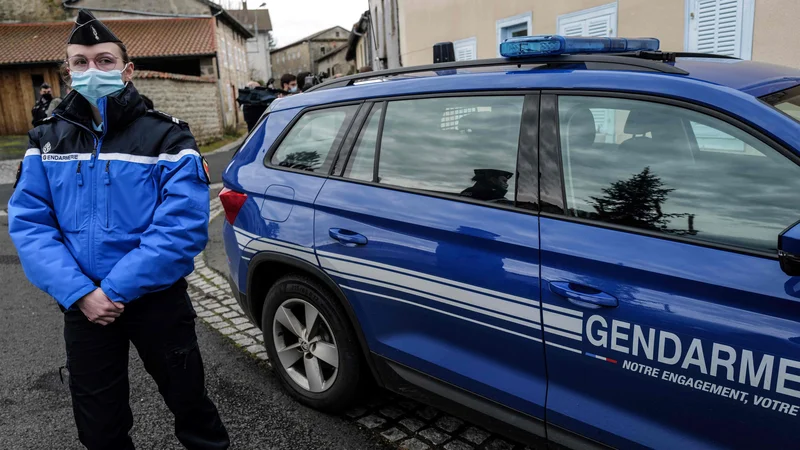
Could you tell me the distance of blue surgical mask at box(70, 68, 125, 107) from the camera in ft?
6.98

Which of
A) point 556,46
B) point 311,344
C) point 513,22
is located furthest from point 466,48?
point 556,46

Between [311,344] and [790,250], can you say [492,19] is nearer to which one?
[311,344]

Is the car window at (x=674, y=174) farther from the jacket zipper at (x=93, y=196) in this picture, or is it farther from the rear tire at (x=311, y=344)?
the jacket zipper at (x=93, y=196)

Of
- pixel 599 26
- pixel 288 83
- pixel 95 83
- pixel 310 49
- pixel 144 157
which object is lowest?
pixel 144 157

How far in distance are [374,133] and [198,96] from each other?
23.1 metres

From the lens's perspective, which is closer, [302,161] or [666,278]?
[666,278]

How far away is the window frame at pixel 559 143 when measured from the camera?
1754 millimetres

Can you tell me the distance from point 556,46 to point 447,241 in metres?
0.86

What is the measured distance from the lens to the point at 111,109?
82.1 inches

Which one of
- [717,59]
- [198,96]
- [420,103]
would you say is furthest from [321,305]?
[198,96]

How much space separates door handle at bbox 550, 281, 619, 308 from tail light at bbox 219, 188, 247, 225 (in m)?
1.88

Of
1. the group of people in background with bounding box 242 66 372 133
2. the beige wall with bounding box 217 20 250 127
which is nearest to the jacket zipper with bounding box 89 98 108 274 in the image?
the group of people in background with bounding box 242 66 372 133

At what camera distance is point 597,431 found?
1925mm

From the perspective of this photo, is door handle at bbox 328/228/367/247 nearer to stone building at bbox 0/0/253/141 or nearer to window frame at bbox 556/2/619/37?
window frame at bbox 556/2/619/37
